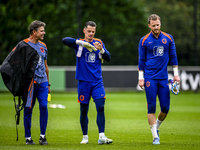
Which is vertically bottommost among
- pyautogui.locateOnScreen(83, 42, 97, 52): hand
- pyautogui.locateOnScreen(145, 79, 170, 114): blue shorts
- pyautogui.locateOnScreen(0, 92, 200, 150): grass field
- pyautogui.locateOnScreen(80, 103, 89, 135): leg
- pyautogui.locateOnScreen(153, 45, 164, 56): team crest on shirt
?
pyautogui.locateOnScreen(0, 92, 200, 150): grass field

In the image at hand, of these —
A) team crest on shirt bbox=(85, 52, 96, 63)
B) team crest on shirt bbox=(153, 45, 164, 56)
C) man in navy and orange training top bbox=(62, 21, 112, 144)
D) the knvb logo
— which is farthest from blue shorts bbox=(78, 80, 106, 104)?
the knvb logo

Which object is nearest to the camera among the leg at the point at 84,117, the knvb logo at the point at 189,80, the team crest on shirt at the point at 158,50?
the team crest on shirt at the point at 158,50

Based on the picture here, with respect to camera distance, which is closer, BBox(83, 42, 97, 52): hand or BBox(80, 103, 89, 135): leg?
BBox(83, 42, 97, 52): hand

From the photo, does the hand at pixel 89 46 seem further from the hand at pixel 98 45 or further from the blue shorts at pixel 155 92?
the blue shorts at pixel 155 92

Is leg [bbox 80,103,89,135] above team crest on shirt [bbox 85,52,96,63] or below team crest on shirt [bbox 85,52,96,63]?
below

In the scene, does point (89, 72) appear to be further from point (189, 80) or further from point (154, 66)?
point (189, 80)

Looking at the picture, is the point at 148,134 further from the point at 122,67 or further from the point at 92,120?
the point at 122,67

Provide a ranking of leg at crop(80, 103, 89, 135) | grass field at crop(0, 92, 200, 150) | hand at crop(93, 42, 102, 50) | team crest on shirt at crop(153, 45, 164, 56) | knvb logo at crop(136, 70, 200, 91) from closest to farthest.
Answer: grass field at crop(0, 92, 200, 150) → hand at crop(93, 42, 102, 50) → team crest on shirt at crop(153, 45, 164, 56) → leg at crop(80, 103, 89, 135) → knvb logo at crop(136, 70, 200, 91)

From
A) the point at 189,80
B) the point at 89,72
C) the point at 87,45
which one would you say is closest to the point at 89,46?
the point at 87,45

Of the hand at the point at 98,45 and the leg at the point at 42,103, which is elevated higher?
the hand at the point at 98,45

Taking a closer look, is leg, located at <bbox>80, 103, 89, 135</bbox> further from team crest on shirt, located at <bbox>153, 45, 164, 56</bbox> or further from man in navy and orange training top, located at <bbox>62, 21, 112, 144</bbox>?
team crest on shirt, located at <bbox>153, 45, 164, 56</bbox>

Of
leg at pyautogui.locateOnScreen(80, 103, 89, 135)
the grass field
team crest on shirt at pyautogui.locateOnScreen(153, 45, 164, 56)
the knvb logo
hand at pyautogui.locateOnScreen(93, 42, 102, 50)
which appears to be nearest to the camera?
the grass field

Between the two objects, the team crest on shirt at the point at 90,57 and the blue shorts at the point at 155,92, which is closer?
the blue shorts at the point at 155,92

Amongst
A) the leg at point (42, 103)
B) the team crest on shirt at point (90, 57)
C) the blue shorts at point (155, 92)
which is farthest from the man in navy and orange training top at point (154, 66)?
the leg at point (42, 103)
